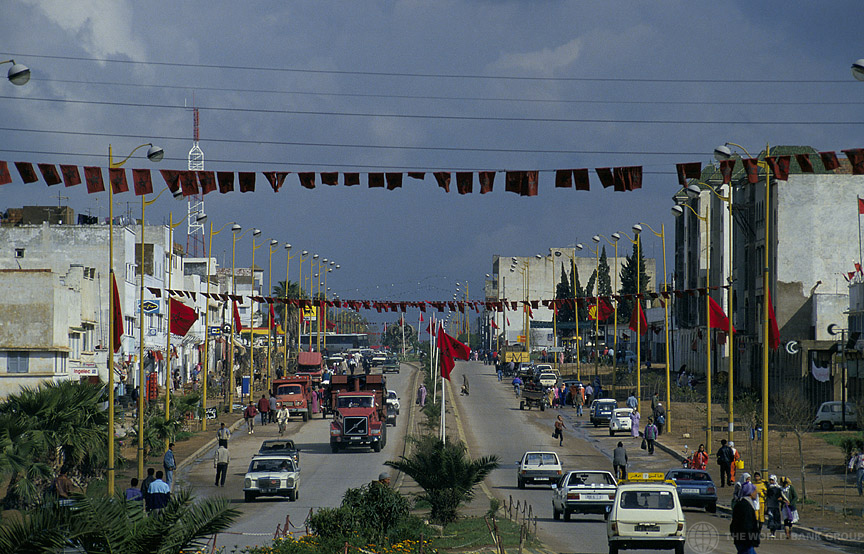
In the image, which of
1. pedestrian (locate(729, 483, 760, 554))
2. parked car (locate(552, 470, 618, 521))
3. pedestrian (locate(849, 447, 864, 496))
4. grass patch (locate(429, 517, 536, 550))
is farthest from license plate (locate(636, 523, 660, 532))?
pedestrian (locate(849, 447, 864, 496))

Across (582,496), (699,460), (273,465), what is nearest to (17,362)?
(273,465)

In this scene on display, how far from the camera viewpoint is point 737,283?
7562 centimetres

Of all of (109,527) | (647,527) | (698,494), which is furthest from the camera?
(698,494)

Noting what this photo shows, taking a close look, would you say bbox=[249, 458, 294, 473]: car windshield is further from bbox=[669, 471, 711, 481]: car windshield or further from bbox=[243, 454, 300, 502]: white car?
bbox=[669, 471, 711, 481]: car windshield

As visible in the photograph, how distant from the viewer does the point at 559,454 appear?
45.4 m

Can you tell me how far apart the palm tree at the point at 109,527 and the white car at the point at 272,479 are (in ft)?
61.3

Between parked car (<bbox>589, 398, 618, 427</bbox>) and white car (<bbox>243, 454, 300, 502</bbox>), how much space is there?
94.0 ft

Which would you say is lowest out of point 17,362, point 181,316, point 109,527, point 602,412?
point 602,412

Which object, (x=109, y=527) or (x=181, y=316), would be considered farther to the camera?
(x=181, y=316)

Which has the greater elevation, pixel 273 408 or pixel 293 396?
pixel 293 396

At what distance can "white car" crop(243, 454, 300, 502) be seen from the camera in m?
31.5

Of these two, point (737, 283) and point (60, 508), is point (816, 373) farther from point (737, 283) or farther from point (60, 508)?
point (60, 508)

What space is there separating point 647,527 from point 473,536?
367cm

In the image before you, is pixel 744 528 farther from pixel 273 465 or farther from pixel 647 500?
pixel 273 465
